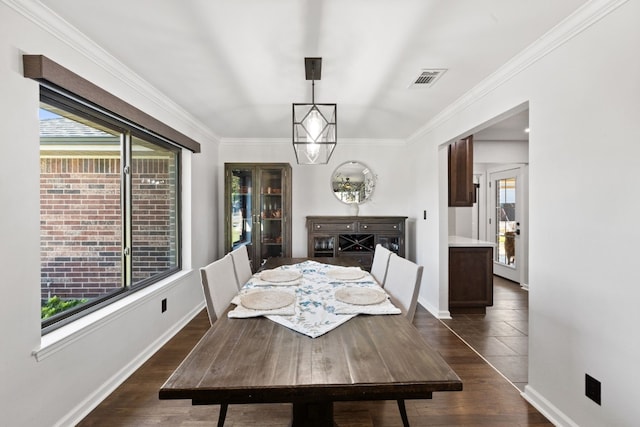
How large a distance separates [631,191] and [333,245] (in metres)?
3.14

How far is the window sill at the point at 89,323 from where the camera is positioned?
5.26 feet

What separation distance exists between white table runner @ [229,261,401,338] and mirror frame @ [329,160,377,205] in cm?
248

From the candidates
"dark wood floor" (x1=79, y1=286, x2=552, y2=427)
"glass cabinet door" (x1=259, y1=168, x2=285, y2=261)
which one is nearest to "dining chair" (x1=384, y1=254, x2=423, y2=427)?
"dark wood floor" (x1=79, y1=286, x2=552, y2=427)

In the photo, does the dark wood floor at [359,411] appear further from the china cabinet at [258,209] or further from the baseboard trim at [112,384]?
the china cabinet at [258,209]

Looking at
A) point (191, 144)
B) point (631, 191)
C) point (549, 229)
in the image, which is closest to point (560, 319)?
point (549, 229)

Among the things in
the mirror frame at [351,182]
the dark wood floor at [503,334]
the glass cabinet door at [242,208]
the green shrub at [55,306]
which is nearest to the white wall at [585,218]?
the dark wood floor at [503,334]

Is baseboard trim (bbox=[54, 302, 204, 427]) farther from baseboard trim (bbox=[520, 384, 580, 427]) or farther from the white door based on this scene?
the white door

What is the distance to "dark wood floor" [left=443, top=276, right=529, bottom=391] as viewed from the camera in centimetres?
237

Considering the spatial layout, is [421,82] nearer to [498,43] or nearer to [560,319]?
[498,43]

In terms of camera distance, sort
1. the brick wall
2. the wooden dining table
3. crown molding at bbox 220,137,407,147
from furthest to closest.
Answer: crown molding at bbox 220,137,407,147 < the brick wall < the wooden dining table

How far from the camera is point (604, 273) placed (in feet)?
4.83

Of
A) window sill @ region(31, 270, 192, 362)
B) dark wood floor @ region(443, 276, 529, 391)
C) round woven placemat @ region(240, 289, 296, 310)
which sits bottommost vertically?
dark wood floor @ region(443, 276, 529, 391)

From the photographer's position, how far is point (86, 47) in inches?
71.9

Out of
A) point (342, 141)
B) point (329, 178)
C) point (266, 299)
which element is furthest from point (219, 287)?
point (342, 141)
